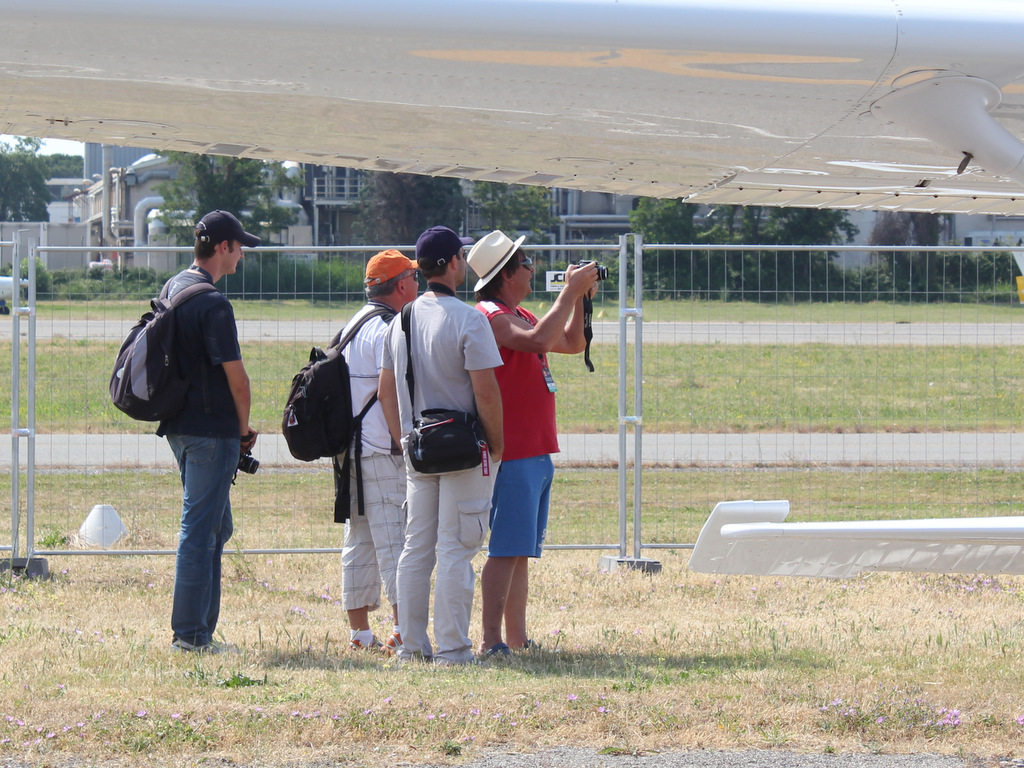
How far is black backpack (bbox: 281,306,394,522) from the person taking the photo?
5.08 metres

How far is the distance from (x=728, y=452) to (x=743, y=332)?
11.2 ft

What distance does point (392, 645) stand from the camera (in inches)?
207

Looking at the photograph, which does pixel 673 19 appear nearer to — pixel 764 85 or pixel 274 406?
pixel 764 85

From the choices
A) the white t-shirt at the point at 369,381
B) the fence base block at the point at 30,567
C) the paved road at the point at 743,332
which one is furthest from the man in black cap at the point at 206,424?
the paved road at the point at 743,332

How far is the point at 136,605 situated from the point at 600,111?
436 centimetres

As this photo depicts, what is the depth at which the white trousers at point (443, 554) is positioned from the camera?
186 inches

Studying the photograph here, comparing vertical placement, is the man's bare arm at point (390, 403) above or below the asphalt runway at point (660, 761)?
above

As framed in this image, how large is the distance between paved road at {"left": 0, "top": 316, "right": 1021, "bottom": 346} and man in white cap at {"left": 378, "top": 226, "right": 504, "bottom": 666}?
134 inches

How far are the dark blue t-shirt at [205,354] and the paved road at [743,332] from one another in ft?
10.0

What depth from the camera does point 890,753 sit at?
156 inches

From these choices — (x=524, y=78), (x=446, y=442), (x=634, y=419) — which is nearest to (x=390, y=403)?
(x=446, y=442)

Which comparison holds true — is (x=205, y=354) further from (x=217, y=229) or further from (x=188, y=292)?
(x=217, y=229)

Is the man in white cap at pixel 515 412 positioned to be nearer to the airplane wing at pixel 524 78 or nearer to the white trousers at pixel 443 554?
the white trousers at pixel 443 554

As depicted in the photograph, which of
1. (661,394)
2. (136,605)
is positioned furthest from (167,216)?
(136,605)
